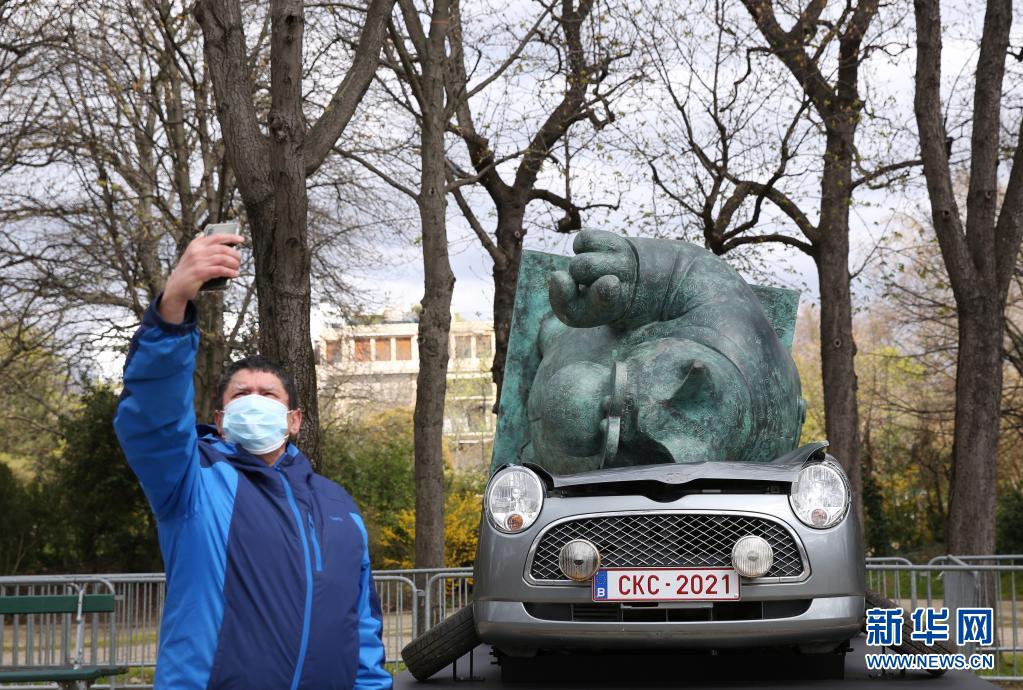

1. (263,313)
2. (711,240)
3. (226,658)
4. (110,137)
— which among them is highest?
(110,137)

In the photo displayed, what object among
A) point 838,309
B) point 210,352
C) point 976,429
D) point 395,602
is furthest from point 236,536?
point 210,352

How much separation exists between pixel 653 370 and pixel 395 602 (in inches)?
301

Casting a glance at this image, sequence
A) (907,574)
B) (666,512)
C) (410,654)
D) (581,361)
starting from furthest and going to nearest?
(907,574) → (581,361) → (410,654) → (666,512)

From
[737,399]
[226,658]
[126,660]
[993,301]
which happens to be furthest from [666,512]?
[993,301]

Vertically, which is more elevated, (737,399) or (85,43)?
(85,43)

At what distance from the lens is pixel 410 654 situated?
591cm

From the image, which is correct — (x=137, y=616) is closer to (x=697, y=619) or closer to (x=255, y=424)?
(x=697, y=619)

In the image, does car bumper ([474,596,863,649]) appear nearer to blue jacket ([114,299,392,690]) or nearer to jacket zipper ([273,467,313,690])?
blue jacket ([114,299,392,690])

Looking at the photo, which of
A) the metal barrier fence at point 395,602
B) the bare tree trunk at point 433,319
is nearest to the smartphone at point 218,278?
the metal barrier fence at point 395,602

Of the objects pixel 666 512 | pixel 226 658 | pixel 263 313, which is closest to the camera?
pixel 226 658

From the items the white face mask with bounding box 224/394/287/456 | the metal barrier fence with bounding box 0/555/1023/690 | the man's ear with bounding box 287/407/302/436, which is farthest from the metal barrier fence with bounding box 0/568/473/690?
the white face mask with bounding box 224/394/287/456

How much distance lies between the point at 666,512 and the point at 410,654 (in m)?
1.50

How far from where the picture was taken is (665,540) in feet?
17.1

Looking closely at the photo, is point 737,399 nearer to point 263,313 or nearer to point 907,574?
point 263,313
